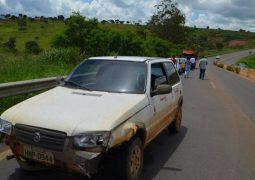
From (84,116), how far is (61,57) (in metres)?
17.1

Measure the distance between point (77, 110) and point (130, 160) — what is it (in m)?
0.92

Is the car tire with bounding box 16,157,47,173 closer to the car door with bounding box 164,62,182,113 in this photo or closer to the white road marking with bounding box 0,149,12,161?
the white road marking with bounding box 0,149,12,161

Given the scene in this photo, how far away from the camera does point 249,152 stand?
7.28 metres

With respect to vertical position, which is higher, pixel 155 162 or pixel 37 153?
pixel 37 153

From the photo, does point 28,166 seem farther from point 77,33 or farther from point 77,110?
point 77,33

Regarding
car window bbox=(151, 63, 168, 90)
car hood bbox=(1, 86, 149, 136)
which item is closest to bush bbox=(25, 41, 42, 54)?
car window bbox=(151, 63, 168, 90)

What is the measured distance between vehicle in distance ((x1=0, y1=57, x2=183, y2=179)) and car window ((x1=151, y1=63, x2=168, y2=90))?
0.08 feet

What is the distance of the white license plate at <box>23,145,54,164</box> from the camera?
4.60m

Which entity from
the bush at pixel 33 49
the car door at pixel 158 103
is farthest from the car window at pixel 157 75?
the bush at pixel 33 49

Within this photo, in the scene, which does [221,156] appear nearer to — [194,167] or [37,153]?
[194,167]

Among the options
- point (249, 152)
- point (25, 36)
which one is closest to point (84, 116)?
point (249, 152)

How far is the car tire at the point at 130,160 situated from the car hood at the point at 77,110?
13.9 inches

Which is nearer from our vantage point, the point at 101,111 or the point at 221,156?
the point at 101,111

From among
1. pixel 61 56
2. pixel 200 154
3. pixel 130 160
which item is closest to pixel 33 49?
pixel 61 56
